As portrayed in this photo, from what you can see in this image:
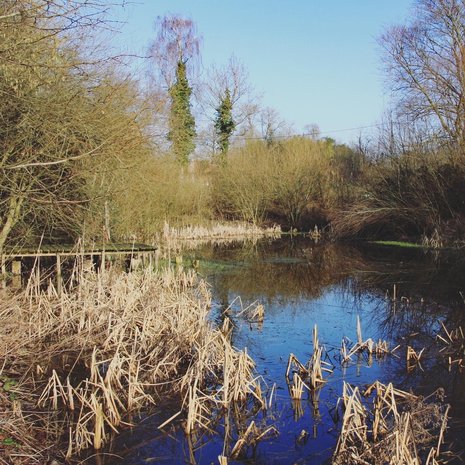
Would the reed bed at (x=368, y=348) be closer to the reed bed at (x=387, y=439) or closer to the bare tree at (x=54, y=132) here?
the reed bed at (x=387, y=439)

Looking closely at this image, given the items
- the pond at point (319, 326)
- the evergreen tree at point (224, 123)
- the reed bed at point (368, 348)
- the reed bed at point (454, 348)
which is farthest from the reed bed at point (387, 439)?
the evergreen tree at point (224, 123)

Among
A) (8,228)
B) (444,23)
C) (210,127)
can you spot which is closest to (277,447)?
(8,228)

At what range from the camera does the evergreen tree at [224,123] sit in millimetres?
36094

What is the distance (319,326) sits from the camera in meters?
9.55

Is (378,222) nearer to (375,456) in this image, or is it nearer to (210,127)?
(210,127)

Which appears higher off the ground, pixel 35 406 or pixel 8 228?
pixel 8 228

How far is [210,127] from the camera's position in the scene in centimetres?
3694

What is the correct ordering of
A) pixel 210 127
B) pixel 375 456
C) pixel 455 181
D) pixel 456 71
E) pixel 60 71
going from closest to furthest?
pixel 375 456 < pixel 60 71 < pixel 455 181 < pixel 456 71 < pixel 210 127

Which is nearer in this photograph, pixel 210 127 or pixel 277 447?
pixel 277 447

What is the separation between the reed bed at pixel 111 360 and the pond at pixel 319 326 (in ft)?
1.04

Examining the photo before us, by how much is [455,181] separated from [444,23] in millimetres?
9138

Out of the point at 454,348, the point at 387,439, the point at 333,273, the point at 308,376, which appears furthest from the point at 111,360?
the point at 333,273

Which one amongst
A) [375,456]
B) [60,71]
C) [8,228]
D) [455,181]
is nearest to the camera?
[375,456]

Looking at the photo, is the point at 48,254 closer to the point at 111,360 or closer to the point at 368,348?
the point at 111,360
